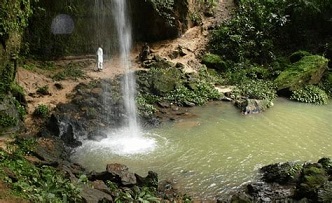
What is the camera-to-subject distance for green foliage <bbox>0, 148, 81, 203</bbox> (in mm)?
5770

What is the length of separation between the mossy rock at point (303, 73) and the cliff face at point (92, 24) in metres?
6.58

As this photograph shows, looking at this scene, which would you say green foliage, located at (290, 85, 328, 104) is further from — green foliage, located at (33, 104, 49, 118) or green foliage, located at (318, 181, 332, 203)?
green foliage, located at (33, 104, 49, 118)

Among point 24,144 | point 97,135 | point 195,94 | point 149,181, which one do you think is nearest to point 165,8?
point 195,94

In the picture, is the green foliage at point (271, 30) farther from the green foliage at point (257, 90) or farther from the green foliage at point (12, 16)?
the green foliage at point (12, 16)

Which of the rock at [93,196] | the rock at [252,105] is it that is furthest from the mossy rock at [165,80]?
the rock at [93,196]

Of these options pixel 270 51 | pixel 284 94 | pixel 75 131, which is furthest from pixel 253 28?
pixel 75 131

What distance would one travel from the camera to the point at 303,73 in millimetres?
18047

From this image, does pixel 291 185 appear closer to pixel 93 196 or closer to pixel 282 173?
pixel 282 173

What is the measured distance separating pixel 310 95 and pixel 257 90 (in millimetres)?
2526

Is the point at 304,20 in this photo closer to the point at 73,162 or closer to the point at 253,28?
the point at 253,28

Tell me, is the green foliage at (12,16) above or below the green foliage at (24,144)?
above

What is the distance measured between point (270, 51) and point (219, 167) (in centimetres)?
1299

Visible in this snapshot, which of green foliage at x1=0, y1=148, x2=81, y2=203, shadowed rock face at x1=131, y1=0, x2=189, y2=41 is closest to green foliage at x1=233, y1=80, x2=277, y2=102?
shadowed rock face at x1=131, y1=0, x2=189, y2=41

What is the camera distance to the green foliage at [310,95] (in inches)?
667
